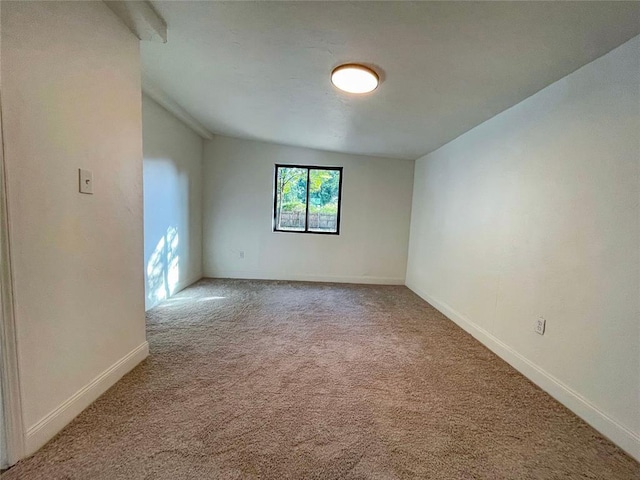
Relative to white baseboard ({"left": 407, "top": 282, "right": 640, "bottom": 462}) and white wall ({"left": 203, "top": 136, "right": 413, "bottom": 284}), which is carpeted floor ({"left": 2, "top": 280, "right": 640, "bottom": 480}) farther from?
white wall ({"left": 203, "top": 136, "right": 413, "bottom": 284})

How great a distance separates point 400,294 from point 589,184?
285cm

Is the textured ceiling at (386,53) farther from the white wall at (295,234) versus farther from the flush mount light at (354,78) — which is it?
the white wall at (295,234)

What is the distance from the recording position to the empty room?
1.25 metres

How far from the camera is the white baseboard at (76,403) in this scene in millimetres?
1278

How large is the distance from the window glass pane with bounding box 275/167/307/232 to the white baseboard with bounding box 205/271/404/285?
0.81m

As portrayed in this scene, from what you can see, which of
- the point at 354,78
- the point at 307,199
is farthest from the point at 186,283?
the point at 354,78

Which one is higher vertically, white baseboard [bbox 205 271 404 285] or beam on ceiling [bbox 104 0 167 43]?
beam on ceiling [bbox 104 0 167 43]

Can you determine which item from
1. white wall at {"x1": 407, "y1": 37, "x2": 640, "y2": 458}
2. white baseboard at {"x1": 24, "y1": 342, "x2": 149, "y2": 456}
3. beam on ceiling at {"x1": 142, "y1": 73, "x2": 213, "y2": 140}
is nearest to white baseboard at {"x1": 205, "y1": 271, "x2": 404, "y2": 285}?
white wall at {"x1": 407, "y1": 37, "x2": 640, "y2": 458}

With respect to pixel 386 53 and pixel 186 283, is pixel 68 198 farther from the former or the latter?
pixel 186 283

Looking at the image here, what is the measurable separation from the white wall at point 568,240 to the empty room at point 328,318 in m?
0.01

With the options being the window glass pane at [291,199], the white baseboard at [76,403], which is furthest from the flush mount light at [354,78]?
the window glass pane at [291,199]

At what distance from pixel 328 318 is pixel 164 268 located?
7.00 ft

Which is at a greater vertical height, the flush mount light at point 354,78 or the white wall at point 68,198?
the flush mount light at point 354,78

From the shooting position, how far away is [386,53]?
1.79 meters
